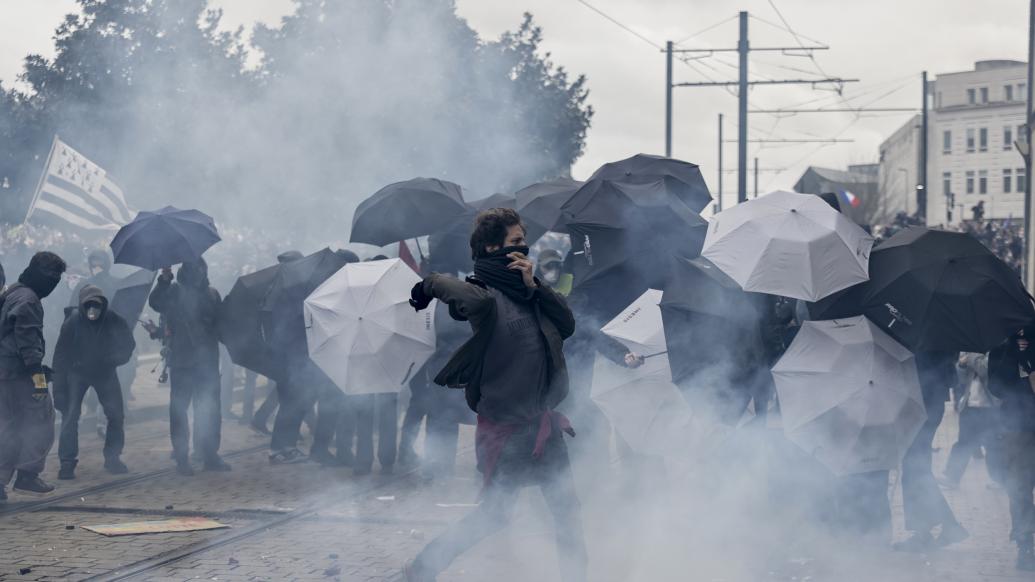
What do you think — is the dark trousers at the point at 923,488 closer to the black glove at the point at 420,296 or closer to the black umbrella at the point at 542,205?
the black umbrella at the point at 542,205

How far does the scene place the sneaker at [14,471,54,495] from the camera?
852 cm

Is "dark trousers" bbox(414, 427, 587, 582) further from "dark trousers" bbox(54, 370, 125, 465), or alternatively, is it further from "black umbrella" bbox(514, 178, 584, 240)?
"dark trousers" bbox(54, 370, 125, 465)

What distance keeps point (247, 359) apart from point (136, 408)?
479cm

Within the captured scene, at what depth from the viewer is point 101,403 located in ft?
31.0

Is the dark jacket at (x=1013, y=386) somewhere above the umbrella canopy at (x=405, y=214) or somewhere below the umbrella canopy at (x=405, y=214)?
below

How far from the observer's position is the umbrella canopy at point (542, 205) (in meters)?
8.56

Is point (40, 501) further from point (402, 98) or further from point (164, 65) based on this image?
point (402, 98)

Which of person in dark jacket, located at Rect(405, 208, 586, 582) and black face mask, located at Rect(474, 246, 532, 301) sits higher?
black face mask, located at Rect(474, 246, 532, 301)

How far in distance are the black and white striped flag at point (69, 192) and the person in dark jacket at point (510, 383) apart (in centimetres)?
838

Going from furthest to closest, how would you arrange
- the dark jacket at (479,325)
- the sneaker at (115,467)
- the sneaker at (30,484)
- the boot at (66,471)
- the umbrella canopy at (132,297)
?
the umbrella canopy at (132,297)
the sneaker at (115,467)
the boot at (66,471)
the sneaker at (30,484)
the dark jacket at (479,325)

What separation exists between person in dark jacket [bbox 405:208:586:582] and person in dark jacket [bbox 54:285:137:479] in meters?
4.95

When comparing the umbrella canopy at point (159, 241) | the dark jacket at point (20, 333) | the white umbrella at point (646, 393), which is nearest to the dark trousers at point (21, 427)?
the dark jacket at point (20, 333)

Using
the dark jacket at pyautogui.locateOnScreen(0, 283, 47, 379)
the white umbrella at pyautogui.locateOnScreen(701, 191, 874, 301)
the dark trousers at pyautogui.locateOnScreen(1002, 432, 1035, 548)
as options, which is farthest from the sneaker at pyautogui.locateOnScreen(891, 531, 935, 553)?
the dark jacket at pyautogui.locateOnScreen(0, 283, 47, 379)

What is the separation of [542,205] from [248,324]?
2.38m
